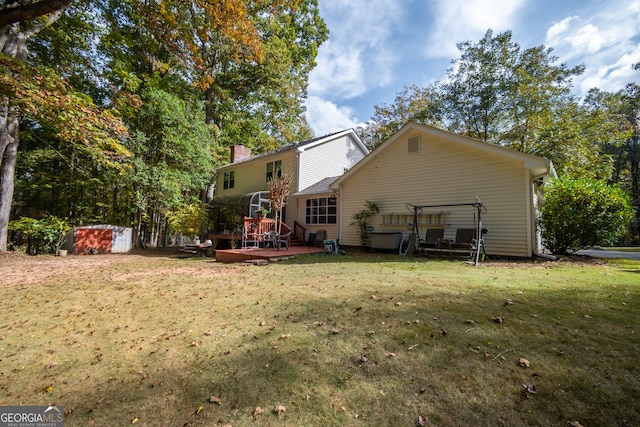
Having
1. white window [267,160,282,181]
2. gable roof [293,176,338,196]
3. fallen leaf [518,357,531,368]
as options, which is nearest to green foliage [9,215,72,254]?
white window [267,160,282,181]

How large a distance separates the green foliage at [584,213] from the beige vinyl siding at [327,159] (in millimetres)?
11438

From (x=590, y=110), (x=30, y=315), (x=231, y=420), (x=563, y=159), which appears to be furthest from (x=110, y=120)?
(x=590, y=110)

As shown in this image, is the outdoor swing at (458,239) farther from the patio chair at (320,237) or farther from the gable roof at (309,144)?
the gable roof at (309,144)

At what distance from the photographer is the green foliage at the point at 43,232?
11.2m

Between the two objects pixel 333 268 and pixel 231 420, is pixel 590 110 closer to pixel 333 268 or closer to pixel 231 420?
pixel 333 268

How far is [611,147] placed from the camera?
3094cm

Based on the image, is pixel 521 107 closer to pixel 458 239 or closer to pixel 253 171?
pixel 458 239

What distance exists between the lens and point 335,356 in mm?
2648

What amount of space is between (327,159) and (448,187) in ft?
29.1

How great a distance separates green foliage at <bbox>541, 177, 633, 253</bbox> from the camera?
8602mm

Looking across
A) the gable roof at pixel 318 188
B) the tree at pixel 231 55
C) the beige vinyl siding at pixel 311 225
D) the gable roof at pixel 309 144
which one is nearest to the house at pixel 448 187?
the beige vinyl siding at pixel 311 225

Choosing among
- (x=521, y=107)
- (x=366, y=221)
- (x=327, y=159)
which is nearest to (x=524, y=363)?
(x=366, y=221)

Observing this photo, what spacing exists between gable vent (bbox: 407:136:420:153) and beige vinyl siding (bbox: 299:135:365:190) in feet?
21.7

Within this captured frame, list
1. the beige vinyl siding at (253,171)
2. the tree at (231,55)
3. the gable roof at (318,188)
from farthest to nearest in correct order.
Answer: the beige vinyl siding at (253,171)
the gable roof at (318,188)
the tree at (231,55)
